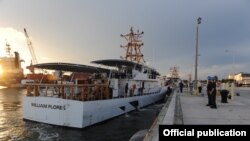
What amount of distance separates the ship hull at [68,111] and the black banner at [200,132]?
40.7ft

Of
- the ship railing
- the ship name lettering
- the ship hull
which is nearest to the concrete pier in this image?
the ship hull

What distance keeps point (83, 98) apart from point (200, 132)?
43.8 ft

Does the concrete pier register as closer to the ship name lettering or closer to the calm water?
the calm water

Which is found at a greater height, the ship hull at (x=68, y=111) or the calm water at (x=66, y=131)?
the ship hull at (x=68, y=111)

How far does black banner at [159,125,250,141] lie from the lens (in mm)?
6668

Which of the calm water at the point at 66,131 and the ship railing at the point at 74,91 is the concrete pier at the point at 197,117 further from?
the ship railing at the point at 74,91

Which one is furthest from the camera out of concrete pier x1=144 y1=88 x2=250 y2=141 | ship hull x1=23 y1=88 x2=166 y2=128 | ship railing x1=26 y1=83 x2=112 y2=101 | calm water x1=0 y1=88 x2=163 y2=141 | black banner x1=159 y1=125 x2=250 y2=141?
ship railing x1=26 y1=83 x2=112 y2=101

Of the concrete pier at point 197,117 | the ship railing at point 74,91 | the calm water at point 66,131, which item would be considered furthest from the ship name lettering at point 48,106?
the concrete pier at point 197,117

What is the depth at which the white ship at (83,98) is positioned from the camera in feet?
62.6

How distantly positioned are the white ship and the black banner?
12404 millimetres

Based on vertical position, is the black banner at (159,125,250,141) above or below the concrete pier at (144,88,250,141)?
above

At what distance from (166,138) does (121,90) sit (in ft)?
73.0

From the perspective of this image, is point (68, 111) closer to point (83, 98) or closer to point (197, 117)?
point (83, 98)

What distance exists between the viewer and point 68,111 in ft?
62.6
